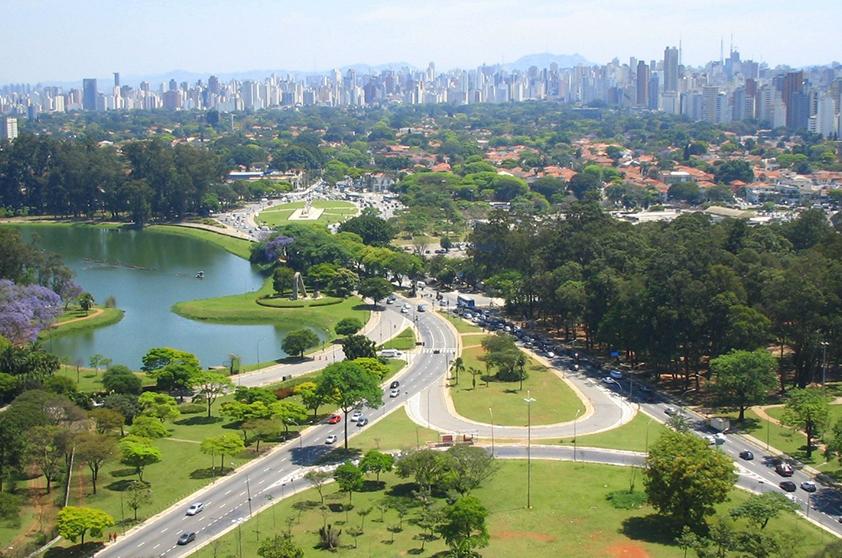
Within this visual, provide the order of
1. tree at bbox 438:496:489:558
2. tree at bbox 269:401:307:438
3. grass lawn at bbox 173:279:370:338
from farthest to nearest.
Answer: grass lawn at bbox 173:279:370:338 → tree at bbox 269:401:307:438 → tree at bbox 438:496:489:558

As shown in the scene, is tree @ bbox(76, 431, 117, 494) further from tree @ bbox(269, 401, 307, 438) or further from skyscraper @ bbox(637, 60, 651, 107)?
skyscraper @ bbox(637, 60, 651, 107)

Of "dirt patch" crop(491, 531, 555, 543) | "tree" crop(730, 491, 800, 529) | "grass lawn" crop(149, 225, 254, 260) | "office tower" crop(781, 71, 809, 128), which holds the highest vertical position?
"office tower" crop(781, 71, 809, 128)

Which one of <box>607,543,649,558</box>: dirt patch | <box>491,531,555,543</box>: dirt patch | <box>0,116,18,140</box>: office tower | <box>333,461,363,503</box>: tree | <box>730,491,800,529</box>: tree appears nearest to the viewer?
<box>607,543,649,558</box>: dirt patch

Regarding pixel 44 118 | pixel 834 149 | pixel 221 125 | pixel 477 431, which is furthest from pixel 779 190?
pixel 44 118

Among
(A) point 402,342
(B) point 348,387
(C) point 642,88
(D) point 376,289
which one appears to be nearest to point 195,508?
(B) point 348,387

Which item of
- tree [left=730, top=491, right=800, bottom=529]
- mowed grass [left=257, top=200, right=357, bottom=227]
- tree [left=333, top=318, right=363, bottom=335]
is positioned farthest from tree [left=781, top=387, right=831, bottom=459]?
mowed grass [left=257, top=200, right=357, bottom=227]

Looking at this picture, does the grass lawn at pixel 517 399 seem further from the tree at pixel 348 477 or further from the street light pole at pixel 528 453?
the tree at pixel 348 477
